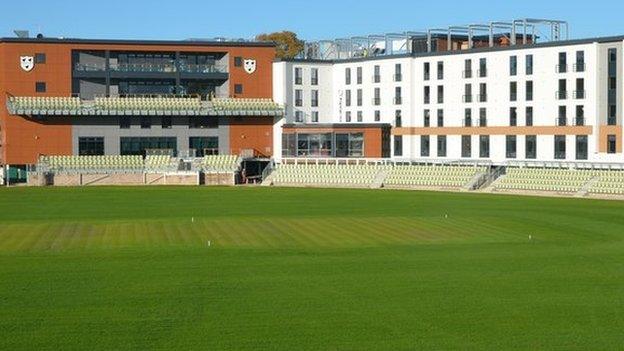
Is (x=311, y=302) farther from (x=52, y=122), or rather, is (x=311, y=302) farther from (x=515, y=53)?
(x=52, y=122)

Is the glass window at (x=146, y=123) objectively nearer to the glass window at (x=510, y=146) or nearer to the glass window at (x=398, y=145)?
the glass window at (x=398, y=145)

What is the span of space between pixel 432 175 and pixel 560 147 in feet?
32.6

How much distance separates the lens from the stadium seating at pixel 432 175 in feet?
239

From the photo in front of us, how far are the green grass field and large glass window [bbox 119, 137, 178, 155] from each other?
34.3 metres

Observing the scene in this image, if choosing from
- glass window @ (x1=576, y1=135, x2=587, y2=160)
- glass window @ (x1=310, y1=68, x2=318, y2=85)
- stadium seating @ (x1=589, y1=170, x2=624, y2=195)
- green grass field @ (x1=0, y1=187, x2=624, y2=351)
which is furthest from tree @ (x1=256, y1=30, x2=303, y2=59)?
green grass field @ (x1=0, y1=187, x2=624, y2=351)

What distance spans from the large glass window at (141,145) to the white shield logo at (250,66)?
29.8ft

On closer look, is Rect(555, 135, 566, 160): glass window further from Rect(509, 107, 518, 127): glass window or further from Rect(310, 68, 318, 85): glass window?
Rect(310, 68, 318, 85): glass window

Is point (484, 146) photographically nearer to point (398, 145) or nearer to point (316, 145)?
point (398, 145)

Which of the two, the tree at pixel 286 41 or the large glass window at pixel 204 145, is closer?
the large glass window at pixel 204 145

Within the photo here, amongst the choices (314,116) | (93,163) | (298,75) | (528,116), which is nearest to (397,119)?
(314,116)

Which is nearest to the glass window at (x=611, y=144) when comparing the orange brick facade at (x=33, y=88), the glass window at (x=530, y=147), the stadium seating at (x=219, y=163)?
the glass window at (x=530, y=147)

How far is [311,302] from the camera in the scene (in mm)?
25141

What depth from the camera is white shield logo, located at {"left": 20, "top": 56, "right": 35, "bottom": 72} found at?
8475 centimetres

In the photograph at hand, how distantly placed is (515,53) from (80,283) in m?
56.7
